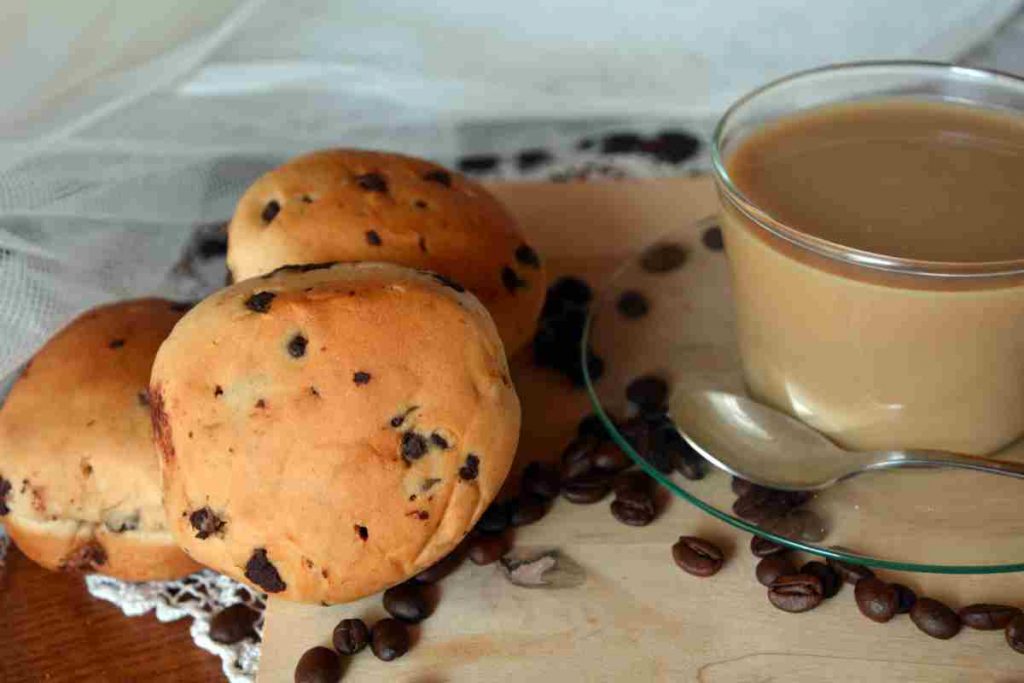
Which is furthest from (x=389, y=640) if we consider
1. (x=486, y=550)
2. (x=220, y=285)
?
(x=220, y=285)

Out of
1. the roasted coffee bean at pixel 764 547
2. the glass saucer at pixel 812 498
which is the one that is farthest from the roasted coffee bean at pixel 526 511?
the roasted coffee bean at pixel 764 547

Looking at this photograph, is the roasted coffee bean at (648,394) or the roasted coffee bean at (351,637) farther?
the roasted coffee bean at (648,394)

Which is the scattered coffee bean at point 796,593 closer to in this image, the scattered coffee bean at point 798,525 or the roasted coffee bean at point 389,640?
the scattered coffee bean at point 798,525

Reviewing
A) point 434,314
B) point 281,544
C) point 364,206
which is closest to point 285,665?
point 281,544

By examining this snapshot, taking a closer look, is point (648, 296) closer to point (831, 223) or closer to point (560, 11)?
point (831, 223)

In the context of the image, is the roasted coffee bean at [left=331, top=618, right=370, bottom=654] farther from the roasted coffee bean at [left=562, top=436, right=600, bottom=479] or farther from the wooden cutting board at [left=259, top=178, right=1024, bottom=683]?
the roasted coffee bean at [left=562, top=436, right=600, bottom=479]

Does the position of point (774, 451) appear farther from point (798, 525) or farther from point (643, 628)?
point (643, 628)

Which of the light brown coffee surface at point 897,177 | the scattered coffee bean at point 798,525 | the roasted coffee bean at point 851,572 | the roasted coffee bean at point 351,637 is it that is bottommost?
the roasted coffee bean at point 851,572

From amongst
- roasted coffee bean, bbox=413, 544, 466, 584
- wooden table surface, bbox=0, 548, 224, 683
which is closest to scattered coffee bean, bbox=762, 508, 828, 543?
roasted coffee bean, bbox=413, 544, 466, 584
